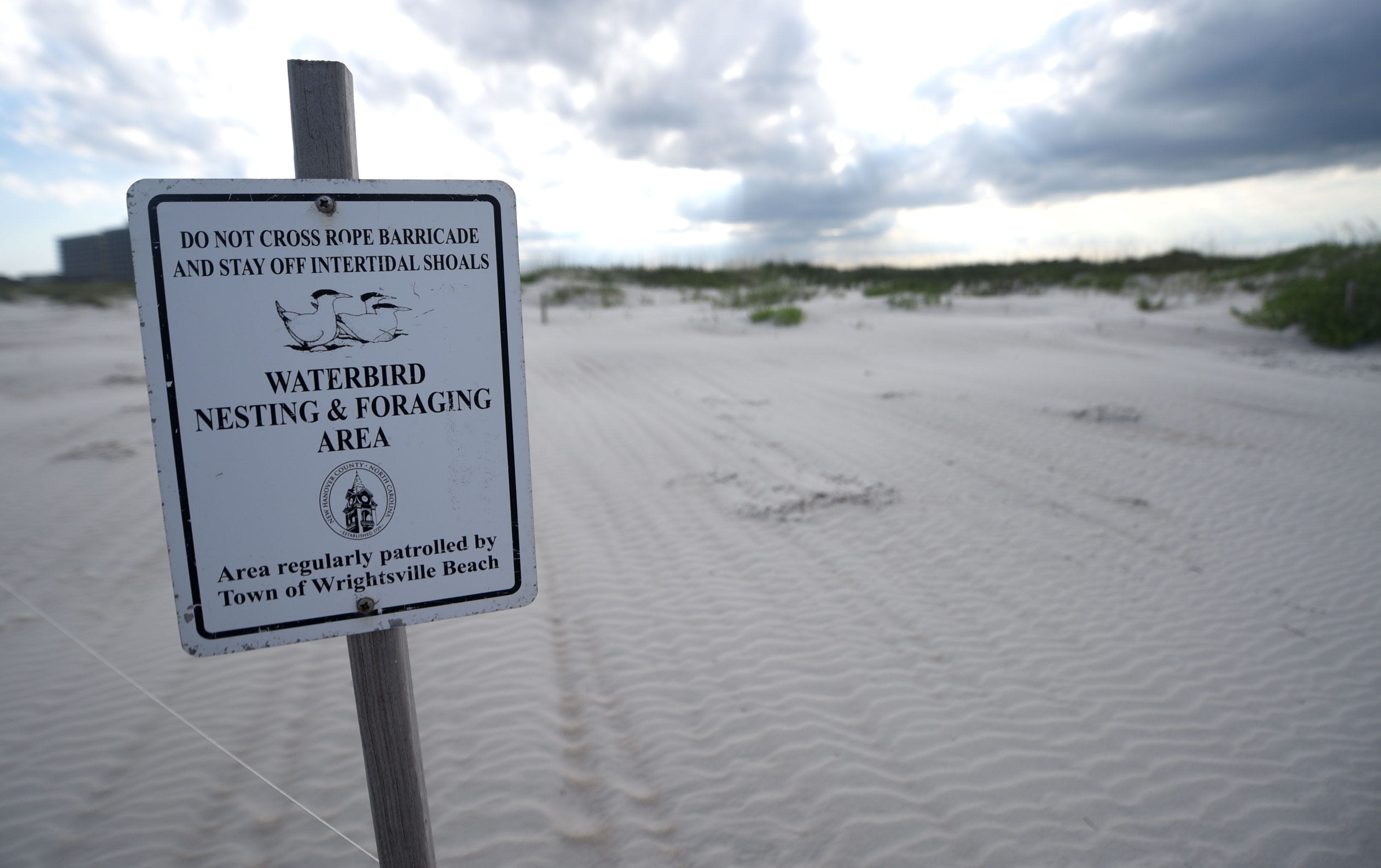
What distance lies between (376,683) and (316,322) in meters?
0.79

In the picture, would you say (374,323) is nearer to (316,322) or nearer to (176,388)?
(316,322)

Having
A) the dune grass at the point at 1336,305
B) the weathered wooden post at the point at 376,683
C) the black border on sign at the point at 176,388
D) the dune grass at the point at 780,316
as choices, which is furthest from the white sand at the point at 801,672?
the dune grass at the point at 780,316

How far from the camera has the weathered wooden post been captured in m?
1.36

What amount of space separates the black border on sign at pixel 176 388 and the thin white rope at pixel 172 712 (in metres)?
1.64

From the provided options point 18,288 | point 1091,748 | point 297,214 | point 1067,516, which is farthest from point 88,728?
point 18,288

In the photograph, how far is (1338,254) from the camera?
714 inches

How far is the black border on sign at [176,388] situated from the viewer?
125 centimetres

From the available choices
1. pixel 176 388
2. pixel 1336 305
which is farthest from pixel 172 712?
pixel 1336 305

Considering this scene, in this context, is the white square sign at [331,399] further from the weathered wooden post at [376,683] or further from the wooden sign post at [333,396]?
the weathered wooden post at [376,683]

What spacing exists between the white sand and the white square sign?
6.49 ft

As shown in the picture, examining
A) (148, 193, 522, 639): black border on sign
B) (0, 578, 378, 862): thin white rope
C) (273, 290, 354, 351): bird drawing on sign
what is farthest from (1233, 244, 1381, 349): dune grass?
(273, 290, 354, 351): bird drawing on sign

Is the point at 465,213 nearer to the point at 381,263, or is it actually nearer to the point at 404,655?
the point at 381,263

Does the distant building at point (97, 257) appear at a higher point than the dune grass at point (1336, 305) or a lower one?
higher

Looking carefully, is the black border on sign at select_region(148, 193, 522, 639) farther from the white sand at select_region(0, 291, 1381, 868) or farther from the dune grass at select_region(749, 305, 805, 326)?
the dune grass at select_region(749, 305, 805, 326)
